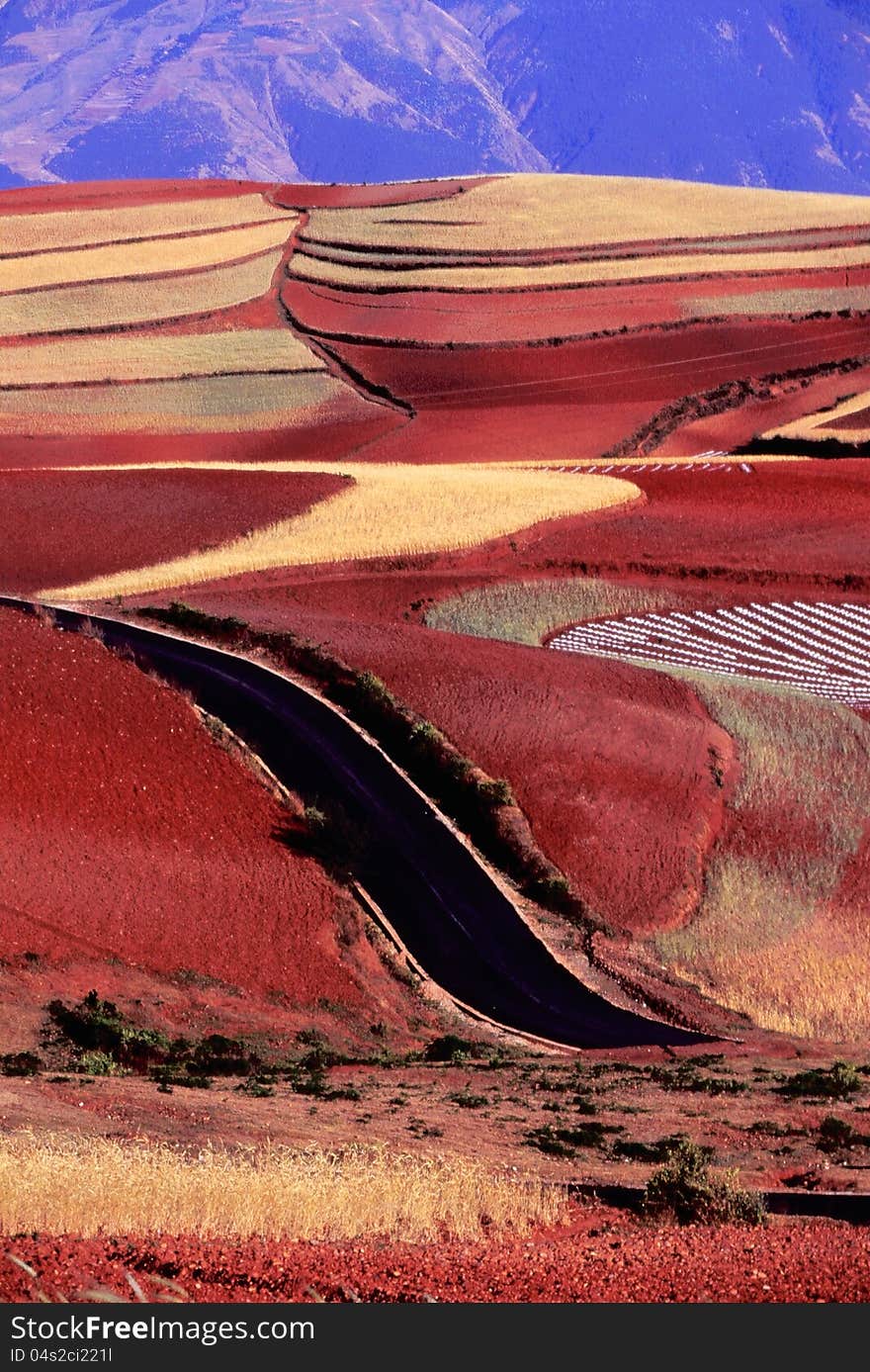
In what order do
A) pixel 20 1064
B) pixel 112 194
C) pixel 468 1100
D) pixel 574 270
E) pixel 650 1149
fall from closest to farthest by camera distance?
pixel 650 1149, pixel 468 1100, pixel 20 1064, pixel 574 270, pixel 112 194

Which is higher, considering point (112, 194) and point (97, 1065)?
point (112, 194)

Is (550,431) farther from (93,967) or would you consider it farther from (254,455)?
(93,967)

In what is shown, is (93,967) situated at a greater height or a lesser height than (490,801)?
lesser

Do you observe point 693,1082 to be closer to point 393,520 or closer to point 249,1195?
point 249,1195

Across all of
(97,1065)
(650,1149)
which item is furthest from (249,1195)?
(97,1065)

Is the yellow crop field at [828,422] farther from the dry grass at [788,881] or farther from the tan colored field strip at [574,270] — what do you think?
the dry grass at [788,881]

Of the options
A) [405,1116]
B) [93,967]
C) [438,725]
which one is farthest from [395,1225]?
[438,725]
